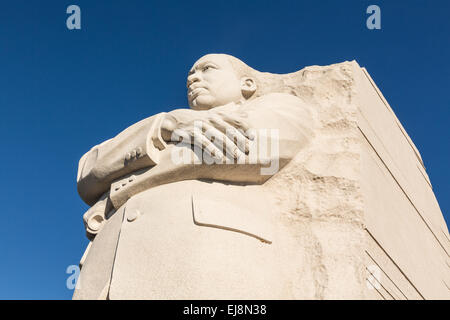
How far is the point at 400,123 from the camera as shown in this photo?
5.55 m

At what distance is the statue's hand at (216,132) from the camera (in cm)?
400

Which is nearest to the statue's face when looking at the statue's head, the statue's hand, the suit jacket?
the statue's head

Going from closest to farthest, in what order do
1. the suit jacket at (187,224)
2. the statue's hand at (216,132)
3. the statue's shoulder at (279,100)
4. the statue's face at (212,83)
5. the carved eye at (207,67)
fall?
1. the suit jacket at (187,224)
2. the statue's hand at (216,132)
3. the statue's shoulder at (279,100)
4. the statue's face at (212,83)
5. the carved eye at (207,67)

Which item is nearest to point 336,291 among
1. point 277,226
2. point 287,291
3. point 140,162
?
point 287,291

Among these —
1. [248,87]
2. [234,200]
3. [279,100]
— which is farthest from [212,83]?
[234,200]

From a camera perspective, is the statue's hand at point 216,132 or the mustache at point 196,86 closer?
the statue's hand at point 216,132

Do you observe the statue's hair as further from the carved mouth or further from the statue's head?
the carved mouth

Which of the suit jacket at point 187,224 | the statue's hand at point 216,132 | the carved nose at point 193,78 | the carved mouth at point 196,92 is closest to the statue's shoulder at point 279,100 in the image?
the suit jacket at point 187,224

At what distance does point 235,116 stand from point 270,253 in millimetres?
897

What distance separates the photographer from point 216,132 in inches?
159

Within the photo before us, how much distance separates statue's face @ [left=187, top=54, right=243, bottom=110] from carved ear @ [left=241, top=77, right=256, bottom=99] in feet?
0.14

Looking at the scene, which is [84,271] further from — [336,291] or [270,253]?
[336,291]

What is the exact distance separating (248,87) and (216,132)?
1.04 meters

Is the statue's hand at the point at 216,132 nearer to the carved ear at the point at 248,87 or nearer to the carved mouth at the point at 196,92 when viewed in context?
the carved mouth at the point at 196,92
